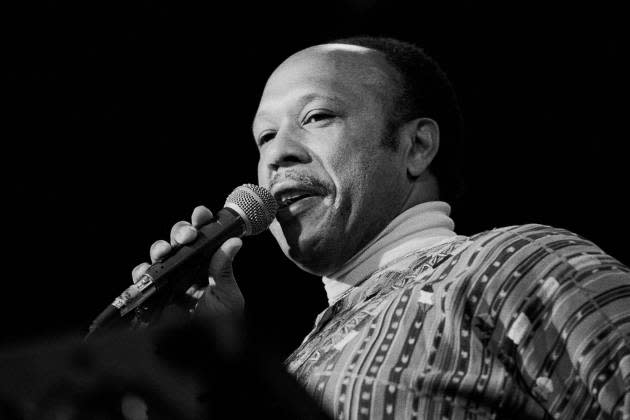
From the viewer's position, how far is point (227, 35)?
101 inches

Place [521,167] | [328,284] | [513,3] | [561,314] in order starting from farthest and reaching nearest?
1. [521,167]
2. [513,3]
3. [328,284]
4. [561,314]

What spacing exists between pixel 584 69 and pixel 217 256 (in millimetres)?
1122

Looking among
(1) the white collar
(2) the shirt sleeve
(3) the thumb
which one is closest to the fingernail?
(3) the thumb

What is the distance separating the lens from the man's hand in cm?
162

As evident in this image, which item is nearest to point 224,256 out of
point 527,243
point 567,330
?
point 527,243

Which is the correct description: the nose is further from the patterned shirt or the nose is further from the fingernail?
the patterned shirt

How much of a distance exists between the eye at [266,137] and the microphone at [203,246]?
25cm

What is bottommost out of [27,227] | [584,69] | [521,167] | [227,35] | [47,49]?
[521,167]

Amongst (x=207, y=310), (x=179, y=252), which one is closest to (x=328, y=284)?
(x=207, y=310)

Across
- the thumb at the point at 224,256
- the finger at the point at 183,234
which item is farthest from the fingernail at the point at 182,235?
the thumb at the point at 224,256

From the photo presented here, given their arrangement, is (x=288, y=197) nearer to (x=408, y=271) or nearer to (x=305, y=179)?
(x=305, y=179)

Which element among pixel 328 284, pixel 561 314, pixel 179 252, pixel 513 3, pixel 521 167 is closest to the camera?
pixel 561 314

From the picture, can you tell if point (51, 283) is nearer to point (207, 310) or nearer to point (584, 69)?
point (207, 310)

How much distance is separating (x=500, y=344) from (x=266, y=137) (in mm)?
892
